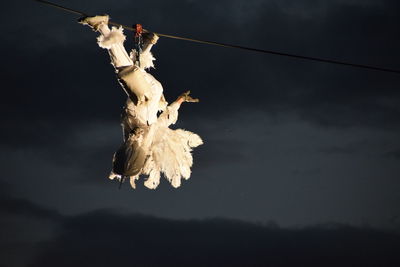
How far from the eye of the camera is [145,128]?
25.8 feet

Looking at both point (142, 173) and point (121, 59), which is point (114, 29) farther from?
point (142, 173)

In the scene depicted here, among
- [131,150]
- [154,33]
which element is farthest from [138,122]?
[154,33]

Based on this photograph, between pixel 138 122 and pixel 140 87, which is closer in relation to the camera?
pixel 140 87

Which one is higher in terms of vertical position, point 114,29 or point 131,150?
point 114,29

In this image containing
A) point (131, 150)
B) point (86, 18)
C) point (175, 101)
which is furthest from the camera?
point (175, 101)

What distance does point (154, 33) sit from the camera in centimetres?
778

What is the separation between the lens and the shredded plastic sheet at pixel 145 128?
7352 millimetres

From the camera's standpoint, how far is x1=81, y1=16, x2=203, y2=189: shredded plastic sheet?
24.1 ft

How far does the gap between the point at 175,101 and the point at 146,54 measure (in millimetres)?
653

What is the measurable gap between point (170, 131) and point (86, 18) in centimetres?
165

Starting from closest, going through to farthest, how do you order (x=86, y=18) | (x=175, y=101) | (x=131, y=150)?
(x=86, y=18), (x=131, y=150), (x=175, y=101)

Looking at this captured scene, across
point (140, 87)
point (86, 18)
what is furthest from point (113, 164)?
point (86, 18)

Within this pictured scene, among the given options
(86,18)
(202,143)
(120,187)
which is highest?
(86,18)

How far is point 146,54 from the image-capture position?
7.98 meters
